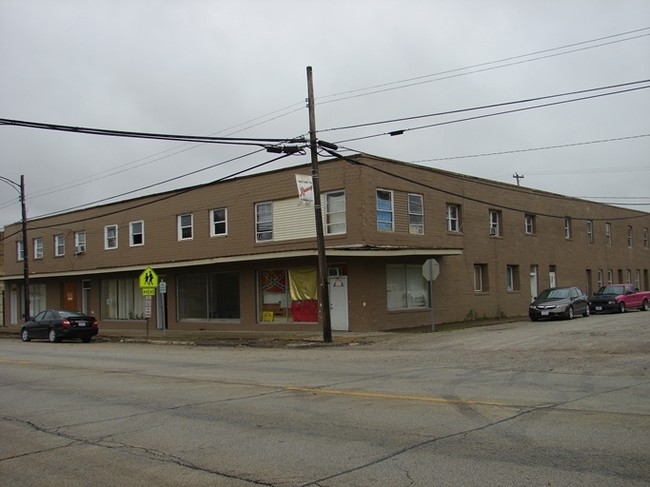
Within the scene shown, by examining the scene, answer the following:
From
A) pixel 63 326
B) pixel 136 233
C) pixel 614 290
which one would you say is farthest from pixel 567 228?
pixel 63 326

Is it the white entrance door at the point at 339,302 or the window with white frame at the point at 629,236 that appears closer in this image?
the white entrance door at the point at 339,302

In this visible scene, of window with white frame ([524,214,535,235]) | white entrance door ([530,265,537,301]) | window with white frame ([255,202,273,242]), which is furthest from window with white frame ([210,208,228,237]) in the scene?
white entrance door ([530,265,537,301])

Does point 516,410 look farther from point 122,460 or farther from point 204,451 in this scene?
point 122,460

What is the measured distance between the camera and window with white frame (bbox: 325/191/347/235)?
25.3m

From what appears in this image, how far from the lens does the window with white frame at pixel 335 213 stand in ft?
82.9

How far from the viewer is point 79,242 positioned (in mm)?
38625

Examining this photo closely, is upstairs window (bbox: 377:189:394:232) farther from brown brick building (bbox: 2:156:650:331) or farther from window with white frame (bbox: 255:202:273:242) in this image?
window with white frame (bbox: 255:202:273:242)

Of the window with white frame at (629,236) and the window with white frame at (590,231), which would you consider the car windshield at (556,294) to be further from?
the window with white frame at (629,236)

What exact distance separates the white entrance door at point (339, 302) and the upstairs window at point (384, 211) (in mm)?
2585

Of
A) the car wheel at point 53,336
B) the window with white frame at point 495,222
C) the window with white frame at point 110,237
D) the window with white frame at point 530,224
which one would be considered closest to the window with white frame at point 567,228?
the window with white frame at point 530,224

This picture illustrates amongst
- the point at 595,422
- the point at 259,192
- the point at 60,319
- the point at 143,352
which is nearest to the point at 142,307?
the point at 60,319

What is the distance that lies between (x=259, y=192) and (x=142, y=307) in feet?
36.4

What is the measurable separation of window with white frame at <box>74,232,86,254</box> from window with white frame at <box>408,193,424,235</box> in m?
21.1

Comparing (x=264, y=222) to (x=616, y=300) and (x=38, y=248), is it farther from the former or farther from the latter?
(x=38, y=248)
